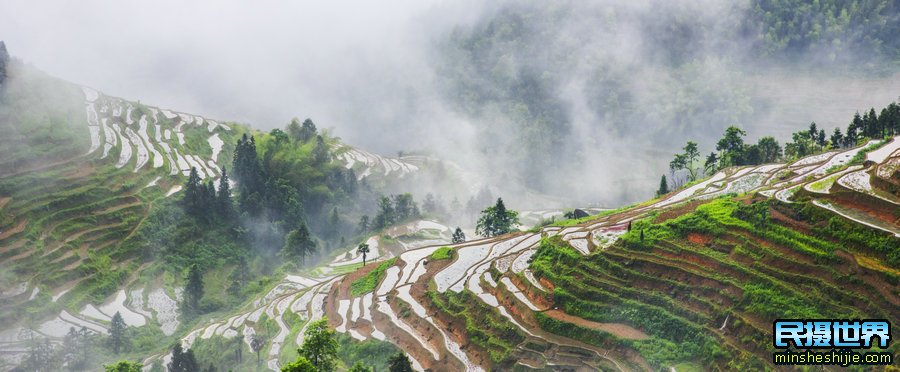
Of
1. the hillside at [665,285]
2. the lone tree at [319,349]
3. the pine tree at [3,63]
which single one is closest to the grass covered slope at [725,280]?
the hillside at [665,285]

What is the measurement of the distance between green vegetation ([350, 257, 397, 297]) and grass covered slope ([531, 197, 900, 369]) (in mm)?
14236

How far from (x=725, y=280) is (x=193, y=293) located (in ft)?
155

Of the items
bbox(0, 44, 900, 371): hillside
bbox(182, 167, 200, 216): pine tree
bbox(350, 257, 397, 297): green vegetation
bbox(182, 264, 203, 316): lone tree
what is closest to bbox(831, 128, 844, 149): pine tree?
bbox(0, 44, 900, 371): hillside

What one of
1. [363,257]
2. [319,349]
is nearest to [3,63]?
[363,257]

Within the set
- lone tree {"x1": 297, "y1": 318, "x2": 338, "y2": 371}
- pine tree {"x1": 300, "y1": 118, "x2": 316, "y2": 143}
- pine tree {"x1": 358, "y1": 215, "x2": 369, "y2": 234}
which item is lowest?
lone tree {"x1": 297, "y1": 318, "x2": 338, "y2": 371}

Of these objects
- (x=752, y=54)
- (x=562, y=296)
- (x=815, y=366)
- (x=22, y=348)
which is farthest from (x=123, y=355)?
(x=752, y=54)

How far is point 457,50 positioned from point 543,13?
20028 mm

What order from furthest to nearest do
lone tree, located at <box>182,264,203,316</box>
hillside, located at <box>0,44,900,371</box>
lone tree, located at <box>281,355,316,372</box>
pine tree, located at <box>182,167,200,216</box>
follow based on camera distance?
pine tree, located at <box>182,167,200,216</box> → lone tree, located at <box>182,264,203,316</box> → hillside, located at <box>0,44,900,371</box> → lone tree, located at <box>281,355,316,372</box>

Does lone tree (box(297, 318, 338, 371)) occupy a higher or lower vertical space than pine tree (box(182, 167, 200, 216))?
lower

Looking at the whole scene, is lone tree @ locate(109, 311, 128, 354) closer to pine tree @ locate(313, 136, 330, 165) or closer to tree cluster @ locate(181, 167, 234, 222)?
tree cluster @ locate(181, 167, 234, 222)

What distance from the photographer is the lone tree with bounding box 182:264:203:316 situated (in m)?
66.4

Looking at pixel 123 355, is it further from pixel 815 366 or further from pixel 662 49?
pixel 662 49

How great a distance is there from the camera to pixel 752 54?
147 m

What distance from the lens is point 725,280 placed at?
3194 centimetres
